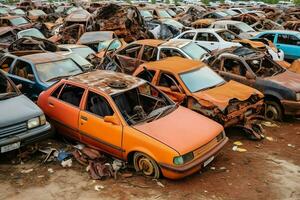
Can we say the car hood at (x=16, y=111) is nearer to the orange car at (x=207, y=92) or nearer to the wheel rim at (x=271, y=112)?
the orange car at (x=207, y=92)

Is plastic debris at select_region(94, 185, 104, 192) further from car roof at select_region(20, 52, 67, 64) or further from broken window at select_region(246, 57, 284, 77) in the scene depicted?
broken window at select_region(246, 57, 284, 77)

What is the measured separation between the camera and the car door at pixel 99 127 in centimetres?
678

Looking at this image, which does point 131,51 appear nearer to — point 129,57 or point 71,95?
point 129,57

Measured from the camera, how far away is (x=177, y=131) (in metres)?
6.62

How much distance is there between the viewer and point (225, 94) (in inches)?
330

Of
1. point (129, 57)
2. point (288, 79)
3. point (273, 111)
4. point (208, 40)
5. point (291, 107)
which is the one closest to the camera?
point (291, 107)

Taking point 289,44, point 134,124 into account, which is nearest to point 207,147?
point 134,124

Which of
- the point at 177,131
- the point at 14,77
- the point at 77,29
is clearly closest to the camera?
the point at 177,131

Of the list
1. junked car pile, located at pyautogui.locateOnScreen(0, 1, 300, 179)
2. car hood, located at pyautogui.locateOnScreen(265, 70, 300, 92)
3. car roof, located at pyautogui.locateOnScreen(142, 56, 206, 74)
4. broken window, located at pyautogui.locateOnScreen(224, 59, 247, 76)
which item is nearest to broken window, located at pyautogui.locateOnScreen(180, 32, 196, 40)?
junked car pile, located at pyautogui.locateOnScreen(0, 1, 300, 179)

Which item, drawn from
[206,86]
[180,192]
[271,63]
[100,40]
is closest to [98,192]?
[180,192]

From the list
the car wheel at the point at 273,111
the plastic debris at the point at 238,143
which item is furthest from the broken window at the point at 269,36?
the plastic debris at the point at 238,143

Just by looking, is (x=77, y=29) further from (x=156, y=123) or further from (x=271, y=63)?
(x=156, y=123)

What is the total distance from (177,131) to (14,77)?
5424 mm

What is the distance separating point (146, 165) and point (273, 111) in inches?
169
